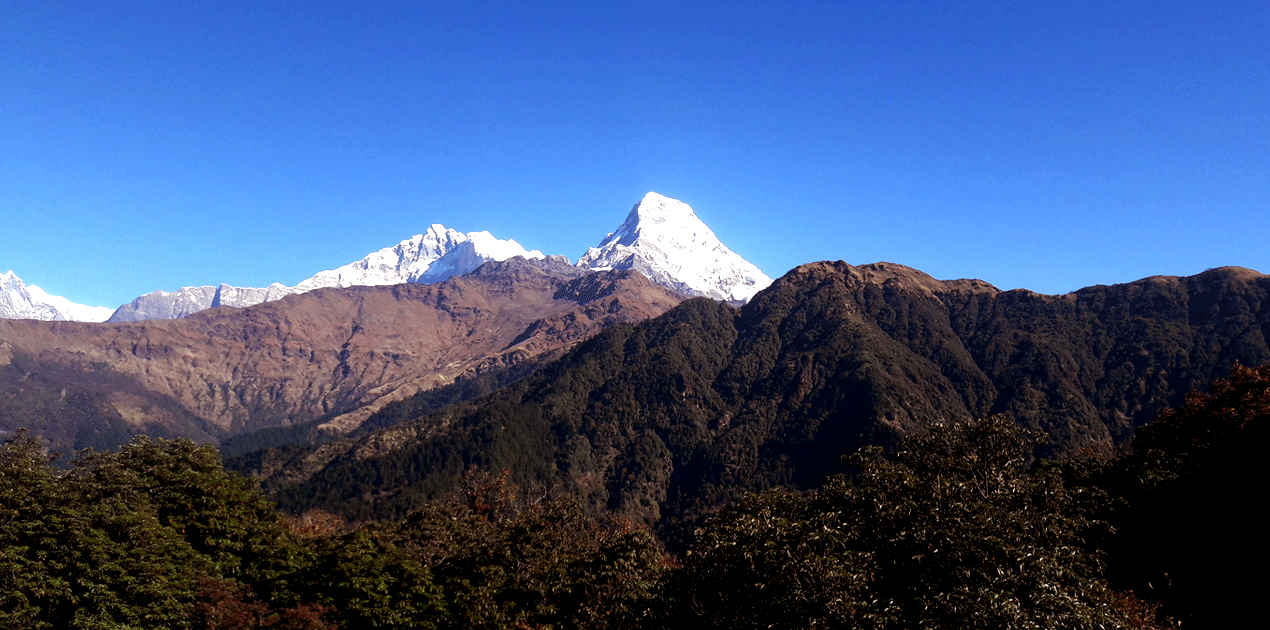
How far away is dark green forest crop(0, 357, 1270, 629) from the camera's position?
3378 centimetres

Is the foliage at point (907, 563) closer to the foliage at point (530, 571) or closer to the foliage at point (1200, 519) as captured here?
the foliage at point (530, 571)

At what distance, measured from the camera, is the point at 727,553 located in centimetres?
3694

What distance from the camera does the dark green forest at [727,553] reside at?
33.8 meters

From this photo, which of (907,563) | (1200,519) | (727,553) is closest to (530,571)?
(727,553)

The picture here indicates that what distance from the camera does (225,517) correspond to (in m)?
64.9

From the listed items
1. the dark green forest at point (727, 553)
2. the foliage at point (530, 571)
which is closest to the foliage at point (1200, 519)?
the dark green forest at point (727, 553)

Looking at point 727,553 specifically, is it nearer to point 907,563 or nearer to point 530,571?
point 907,563

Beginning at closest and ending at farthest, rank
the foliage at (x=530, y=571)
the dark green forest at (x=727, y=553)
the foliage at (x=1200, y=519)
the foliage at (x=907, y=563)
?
1. the foliage at (x=907, y=563)
2. the dark green forest at (x=727, y=553)
3. the foliage at (x=530, y=571)
4. the foliage at (x=1200, y=519)

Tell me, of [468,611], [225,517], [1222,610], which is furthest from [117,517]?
[1222,610]

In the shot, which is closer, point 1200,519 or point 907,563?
point 907,563

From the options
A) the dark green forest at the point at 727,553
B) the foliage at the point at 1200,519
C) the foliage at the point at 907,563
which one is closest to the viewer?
the foliage at the point at 907,563

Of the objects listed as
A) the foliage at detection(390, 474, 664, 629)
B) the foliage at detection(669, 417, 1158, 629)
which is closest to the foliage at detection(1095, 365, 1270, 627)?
the foliage at detection(669, 417, 1158, 629)

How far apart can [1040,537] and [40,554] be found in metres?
59.9

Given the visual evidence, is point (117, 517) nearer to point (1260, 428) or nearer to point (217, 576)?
point (217, 576)
